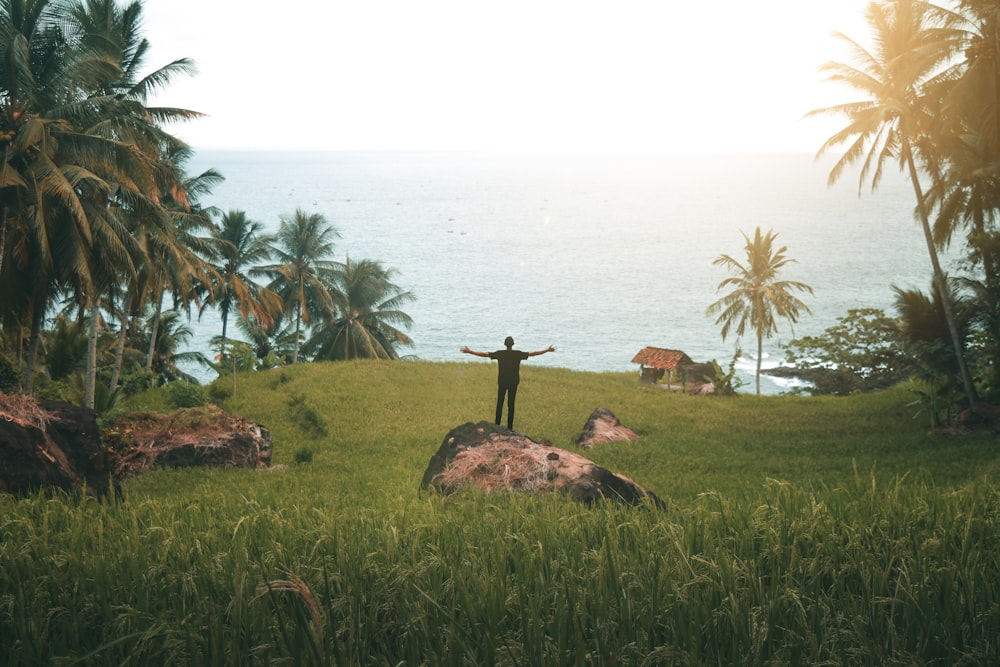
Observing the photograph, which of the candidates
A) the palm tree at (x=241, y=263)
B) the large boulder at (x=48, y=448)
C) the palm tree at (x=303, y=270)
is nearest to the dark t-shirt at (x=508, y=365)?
the large boulder at (x=48, y=448)

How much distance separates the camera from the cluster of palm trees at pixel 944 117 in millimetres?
24250

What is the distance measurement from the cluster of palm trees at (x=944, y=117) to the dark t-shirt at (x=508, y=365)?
43.6ft

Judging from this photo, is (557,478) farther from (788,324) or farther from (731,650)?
(788,324)

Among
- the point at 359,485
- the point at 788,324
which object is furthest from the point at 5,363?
the point at 788,324

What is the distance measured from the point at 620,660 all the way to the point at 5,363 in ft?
94.1

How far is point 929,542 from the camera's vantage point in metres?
5.64

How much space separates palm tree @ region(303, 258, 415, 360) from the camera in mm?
47531

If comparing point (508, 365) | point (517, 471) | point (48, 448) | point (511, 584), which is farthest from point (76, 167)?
point (511, 584)

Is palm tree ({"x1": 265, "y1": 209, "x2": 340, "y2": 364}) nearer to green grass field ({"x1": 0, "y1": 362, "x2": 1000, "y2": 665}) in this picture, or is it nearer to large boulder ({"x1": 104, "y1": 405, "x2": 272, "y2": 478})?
large boulder ({"x1": 104, "y1": 405, "x2": 272, "y2": 478})

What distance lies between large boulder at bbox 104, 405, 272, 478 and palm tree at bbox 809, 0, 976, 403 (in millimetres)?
18831

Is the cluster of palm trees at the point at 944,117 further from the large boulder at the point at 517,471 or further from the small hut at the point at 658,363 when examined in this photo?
the large boulder at the point at 517,471

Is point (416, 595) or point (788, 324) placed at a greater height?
point (788, 324)

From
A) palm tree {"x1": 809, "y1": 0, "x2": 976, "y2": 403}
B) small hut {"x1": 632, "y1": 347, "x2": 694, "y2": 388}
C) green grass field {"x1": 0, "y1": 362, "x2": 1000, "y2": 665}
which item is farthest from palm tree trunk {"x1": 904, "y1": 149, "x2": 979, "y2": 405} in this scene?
green grass field {"x1": 0, "y1": 362, "x2": 1000, "y2": 665}

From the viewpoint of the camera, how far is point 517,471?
12.7 metres
